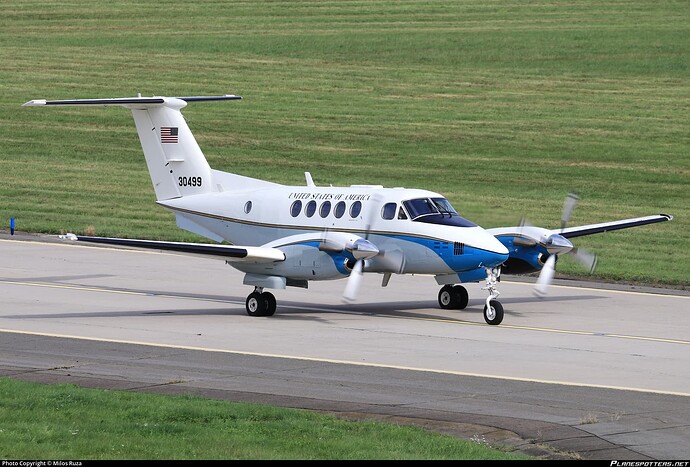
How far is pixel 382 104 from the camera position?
6362cm

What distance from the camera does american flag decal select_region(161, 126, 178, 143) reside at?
31516 millimetres

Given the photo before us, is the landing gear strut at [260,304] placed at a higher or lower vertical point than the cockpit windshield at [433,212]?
lower

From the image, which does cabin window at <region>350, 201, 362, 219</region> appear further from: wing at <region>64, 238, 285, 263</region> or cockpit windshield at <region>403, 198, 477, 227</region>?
wing at <region>64, 238, 285, 263</region>

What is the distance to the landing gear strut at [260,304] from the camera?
2772cm

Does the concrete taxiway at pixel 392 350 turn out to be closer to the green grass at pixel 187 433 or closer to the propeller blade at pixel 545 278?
the propeller blade at pixel 545 278

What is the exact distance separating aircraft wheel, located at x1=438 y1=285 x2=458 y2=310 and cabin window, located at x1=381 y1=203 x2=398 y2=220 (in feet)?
9.12

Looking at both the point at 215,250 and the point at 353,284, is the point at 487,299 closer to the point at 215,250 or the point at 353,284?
the point at 353,284

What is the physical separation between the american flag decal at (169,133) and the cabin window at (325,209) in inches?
204

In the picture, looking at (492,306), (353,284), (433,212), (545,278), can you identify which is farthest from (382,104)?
(353,284)

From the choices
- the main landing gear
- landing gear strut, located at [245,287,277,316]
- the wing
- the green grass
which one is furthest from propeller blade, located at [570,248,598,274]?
the green grass

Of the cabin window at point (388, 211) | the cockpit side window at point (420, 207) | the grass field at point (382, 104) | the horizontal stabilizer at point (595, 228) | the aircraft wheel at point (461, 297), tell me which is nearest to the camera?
the cockpit side window at point (420, 207)

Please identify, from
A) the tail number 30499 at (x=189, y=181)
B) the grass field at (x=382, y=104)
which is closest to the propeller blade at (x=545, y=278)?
the grass field at (x=382, y=104)

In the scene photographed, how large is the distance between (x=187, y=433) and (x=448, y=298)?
14.2 m

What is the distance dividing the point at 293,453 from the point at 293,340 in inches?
387
